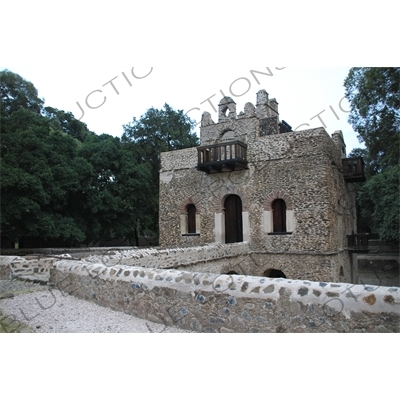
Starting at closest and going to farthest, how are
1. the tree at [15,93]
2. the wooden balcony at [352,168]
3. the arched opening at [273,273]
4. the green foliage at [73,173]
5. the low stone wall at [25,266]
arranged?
the low stone wall at [25,266]
the arched opening at [273,273]
the green foliage at [73,173]
the wooden balcony at [352,168]
the tree at [15,93]

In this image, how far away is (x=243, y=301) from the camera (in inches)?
177

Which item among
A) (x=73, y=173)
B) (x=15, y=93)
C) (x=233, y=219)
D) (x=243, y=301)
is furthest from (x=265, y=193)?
(x=15, y=93)

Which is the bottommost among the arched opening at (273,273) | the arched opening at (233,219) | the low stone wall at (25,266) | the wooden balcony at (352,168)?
the arched opening at (273,273)

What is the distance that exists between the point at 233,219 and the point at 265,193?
1816 mm

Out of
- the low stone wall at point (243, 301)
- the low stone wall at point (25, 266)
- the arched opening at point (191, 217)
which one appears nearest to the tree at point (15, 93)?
the low stone wall at point (25, 266)

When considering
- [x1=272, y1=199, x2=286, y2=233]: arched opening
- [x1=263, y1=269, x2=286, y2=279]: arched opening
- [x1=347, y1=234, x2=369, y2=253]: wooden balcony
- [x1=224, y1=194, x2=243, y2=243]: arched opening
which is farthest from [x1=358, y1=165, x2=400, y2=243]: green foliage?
[x1=224, y1=194, x2=243, y2=243]: arched opening

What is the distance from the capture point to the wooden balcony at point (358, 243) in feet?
47.3

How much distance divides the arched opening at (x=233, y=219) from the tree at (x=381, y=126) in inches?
237

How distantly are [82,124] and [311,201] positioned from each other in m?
22.4

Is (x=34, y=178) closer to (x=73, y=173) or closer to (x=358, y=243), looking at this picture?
(x=73, y=173)

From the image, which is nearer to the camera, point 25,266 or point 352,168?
point 25,266

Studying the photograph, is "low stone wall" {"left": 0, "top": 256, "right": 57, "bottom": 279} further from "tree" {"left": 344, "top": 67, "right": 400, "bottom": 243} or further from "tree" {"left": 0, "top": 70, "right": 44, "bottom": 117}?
"tree" {"left": 344, "top": 67, "right": 400, "bottom": 243}

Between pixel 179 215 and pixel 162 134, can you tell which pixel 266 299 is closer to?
pixel 179 215

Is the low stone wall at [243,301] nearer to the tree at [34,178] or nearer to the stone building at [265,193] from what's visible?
the stone building at [265,193]
